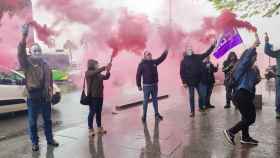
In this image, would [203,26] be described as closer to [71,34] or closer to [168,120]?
[168,120]

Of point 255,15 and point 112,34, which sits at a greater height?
point 255,15

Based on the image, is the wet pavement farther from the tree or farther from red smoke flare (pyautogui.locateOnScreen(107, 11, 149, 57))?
the tree

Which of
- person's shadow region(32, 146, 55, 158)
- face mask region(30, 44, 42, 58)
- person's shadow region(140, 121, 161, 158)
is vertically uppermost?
face mask region(30, 44, 42, 58)

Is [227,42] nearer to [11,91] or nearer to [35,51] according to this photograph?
[35,51]

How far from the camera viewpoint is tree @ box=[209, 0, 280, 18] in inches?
429

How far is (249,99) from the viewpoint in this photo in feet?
17.5

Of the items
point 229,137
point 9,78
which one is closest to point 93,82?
point 229,137

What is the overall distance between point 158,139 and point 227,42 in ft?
13.3

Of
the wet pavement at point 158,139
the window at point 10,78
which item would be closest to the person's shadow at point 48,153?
the wet pavement at point 158,139

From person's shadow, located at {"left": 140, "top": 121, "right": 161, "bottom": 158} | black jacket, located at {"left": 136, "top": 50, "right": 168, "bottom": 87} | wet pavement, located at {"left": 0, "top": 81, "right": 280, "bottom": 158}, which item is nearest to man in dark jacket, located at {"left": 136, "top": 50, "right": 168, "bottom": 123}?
black jacket, located at {"left": 136, "top": 50, "right": 168, "bottom": 87}

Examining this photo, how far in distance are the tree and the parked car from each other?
6.65 metres

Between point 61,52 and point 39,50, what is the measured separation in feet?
56.6

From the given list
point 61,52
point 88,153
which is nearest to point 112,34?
point 88,153

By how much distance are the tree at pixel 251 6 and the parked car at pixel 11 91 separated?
6.65 metres
